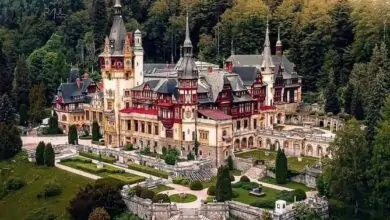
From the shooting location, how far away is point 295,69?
8900cm

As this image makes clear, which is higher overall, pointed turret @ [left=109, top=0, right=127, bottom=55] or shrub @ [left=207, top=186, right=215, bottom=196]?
pointed turret @ [left=109, top=0, right=127, bottom=55]

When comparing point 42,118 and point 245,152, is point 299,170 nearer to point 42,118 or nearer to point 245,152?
point 245,152

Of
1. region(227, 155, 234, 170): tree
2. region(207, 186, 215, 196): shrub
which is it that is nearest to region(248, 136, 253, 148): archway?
region(227, 155, 234, 170): tree

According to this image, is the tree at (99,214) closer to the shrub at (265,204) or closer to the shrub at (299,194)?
the shrub at (265,204)

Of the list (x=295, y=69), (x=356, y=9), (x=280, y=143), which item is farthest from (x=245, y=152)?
(x=356, y=9)

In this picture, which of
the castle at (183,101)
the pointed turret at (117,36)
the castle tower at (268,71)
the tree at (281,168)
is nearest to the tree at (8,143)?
the castle at (183,101)

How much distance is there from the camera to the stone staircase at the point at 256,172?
58562 millimetres

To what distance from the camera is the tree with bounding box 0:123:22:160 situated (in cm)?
6962

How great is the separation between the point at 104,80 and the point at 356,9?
36.6m

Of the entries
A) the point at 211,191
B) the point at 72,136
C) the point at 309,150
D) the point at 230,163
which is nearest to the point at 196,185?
the point at 211,191

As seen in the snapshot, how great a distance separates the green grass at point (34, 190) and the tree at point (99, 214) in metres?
4.74

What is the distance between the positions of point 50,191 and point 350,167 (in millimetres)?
26342

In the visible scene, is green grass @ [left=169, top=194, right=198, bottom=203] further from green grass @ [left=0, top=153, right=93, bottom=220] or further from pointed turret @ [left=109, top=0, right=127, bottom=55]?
pointed turret @ [left=109, top=0, right=127, bottom=55]

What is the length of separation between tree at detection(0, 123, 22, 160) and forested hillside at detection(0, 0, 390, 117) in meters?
21.2
